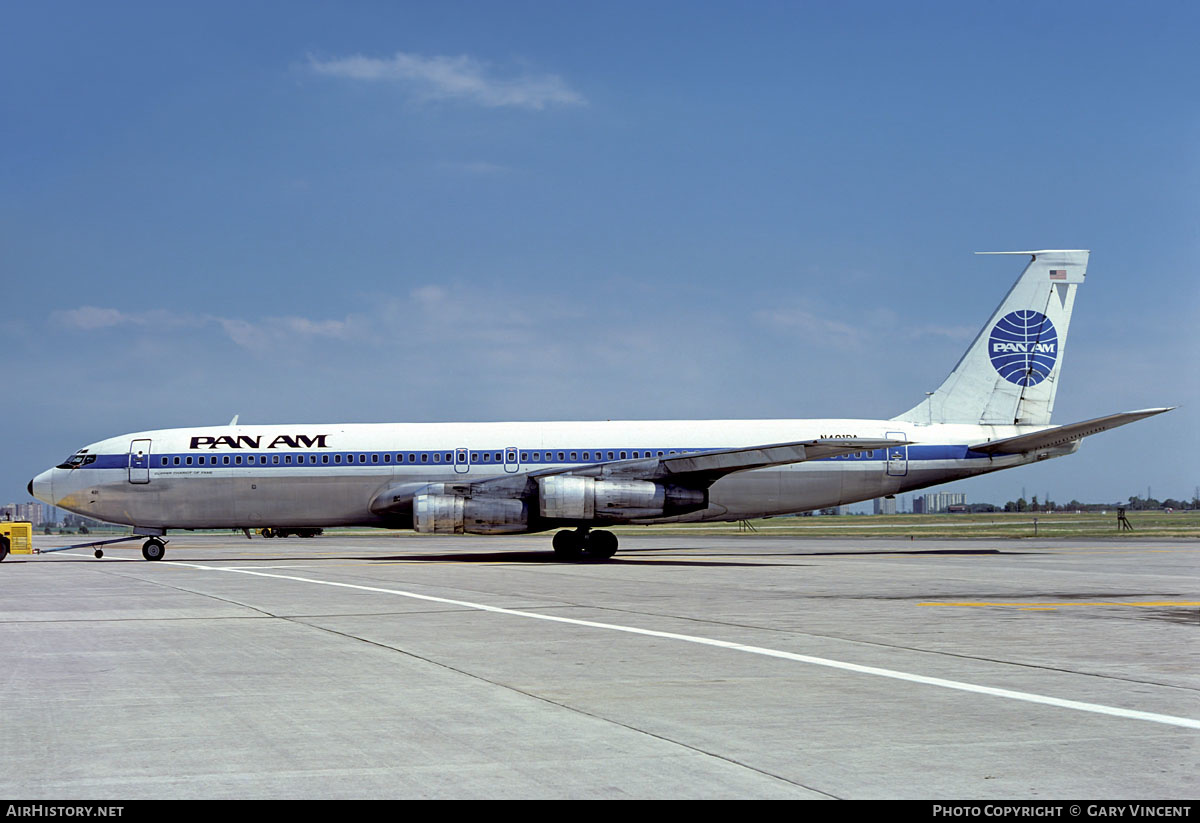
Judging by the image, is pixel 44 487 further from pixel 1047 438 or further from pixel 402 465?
pixel 1047 438

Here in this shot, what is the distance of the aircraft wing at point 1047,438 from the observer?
31.3 metres

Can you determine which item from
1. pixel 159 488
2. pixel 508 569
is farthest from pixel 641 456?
pixel 159 488

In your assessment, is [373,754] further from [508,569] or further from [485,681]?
[508,569]

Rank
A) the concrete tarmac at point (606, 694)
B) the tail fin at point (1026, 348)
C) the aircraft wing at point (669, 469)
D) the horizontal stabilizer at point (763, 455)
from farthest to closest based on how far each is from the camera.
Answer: the tail fin at point (1026, 348) < the aircraft wing at point (669, 469) < the horizontal stabilizer at point (763, 455) < the concrete tarmac at point (606, 694)

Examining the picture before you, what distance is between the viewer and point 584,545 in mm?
33250


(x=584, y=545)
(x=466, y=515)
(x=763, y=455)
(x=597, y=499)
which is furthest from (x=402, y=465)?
(x=763, y=455)

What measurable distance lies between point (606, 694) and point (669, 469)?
23057 millimetres

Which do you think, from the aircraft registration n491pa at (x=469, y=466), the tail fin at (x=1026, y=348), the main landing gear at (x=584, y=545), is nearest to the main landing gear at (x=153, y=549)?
the aircraft registration n491pa at (x=469, y=466)

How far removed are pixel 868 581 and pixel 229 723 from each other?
1696 cm

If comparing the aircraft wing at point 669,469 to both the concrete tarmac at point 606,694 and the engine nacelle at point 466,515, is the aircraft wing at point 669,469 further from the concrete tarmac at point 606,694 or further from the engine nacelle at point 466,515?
the concrete tarmac at point 606,694

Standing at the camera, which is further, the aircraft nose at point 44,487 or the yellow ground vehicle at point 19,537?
the yellow ground vehicle at point 19,537

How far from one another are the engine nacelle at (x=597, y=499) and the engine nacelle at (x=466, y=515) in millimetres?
945

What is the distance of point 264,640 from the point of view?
1295cm

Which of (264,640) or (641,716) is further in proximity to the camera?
(264,640)
